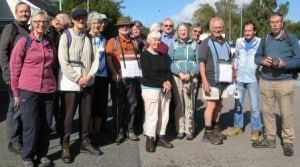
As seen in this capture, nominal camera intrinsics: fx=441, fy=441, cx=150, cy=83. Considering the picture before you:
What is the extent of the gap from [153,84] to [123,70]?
0.69m

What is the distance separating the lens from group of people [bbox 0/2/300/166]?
5.75 meters

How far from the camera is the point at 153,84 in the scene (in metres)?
6.73

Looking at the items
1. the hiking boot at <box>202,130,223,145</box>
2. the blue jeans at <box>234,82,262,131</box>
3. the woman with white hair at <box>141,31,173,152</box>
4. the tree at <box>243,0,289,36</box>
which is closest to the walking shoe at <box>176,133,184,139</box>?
the hiking boot at <box>202,130,223,145</box>

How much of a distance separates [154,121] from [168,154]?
55 cm

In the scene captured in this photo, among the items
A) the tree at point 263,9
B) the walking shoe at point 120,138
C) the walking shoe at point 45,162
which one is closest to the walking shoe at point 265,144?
the walking shoe at point 120,138

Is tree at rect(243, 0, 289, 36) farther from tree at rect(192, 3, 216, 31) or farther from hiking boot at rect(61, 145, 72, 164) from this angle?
tree at rect(192, 3, 216, 31)

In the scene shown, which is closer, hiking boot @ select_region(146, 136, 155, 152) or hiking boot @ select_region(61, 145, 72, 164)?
hiking boot @ select_region(61, 145, 72, 164)

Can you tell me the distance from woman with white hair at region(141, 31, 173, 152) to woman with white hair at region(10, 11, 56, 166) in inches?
59.2

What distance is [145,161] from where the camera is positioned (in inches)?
250

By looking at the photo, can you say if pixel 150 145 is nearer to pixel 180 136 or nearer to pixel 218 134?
pixel 180 136

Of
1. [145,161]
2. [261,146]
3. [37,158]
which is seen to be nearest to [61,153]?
[37,158]

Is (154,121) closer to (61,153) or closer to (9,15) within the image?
(61,153)

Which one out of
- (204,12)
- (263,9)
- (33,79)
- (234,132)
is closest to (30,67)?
(33,79)

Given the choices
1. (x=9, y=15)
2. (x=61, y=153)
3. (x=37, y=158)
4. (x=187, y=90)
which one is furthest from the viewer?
(x=9, y=15)
